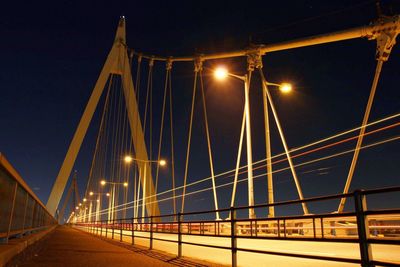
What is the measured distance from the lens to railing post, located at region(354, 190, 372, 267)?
3680 mm

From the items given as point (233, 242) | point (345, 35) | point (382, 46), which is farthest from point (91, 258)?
point (345, 35)

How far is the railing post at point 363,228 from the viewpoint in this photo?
3.68 metres

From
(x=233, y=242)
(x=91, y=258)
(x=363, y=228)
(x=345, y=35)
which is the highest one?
(x=345, y=35)

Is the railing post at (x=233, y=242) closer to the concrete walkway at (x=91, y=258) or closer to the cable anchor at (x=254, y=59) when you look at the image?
the concrete walkway at (x=91, y=258)

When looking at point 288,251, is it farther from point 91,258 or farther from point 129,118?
point 129,118

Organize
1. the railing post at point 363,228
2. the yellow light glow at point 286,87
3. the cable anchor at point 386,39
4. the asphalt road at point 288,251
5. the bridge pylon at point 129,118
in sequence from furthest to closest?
1. the bridge pylon at point 129,118
2. the yellow light glow at point 286,87
3. the cable anchor at point 386,39
4. the asphalt road at point 288,251
5. the railing post at point 363,228

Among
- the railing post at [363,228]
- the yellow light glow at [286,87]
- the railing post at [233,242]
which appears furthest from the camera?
the yellow light glow at [286,87]

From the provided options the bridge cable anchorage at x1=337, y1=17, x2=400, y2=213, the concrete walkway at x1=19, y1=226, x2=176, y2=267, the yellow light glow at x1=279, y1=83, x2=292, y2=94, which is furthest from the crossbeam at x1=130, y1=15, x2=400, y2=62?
the concrete walkway at x1=19, y1=226, x2=176, y2=267

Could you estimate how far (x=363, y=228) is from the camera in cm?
374

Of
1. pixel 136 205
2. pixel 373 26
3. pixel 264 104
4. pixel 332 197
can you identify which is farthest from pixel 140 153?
pixel 332 197

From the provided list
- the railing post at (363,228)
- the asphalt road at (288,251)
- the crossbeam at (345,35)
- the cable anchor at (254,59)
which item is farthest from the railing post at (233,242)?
the cable anchor at (254,59)

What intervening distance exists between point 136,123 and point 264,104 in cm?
1595

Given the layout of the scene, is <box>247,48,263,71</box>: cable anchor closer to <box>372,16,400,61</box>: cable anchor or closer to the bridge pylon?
<box>372,16,400,61</box>: cable anchor

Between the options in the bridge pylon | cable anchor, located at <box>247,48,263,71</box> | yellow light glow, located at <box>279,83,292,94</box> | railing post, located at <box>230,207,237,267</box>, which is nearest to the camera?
railing post, located at <box>230,207,237,267</box>
